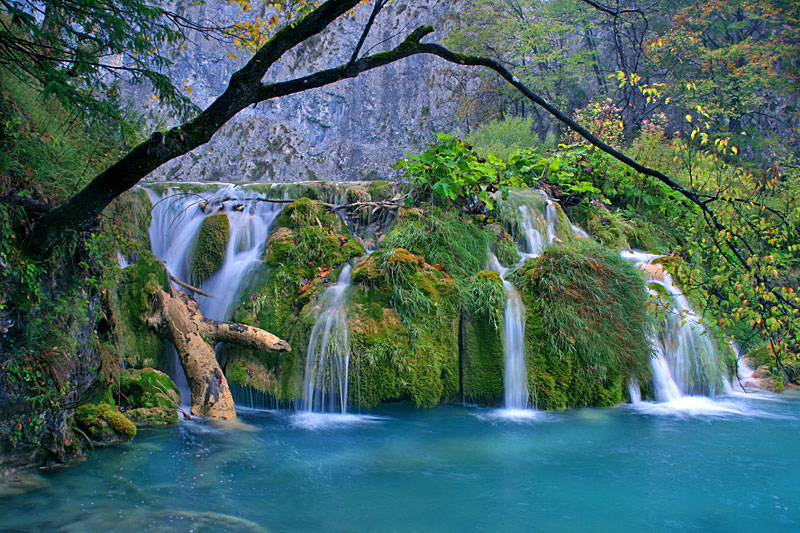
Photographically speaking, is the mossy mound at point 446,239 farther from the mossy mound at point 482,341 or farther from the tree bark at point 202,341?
the tree bark at point 202,341

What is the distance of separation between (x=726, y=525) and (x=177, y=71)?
75.1 feet

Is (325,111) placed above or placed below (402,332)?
above

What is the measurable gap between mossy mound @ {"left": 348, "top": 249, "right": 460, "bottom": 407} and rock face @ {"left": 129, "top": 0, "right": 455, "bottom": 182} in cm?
1455

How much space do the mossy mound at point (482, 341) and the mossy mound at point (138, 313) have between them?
4069 millimetres

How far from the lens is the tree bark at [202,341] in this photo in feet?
20.3

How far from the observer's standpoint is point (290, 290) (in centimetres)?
753

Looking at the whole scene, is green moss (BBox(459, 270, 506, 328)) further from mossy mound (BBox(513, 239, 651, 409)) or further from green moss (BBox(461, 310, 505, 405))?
mossy mound (BBox(513, 239, 651, 409))

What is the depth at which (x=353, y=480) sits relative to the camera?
176 inches

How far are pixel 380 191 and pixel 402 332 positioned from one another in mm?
4246

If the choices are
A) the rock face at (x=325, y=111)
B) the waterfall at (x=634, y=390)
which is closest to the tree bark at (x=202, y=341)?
the waterfall at (x=634, y=390)

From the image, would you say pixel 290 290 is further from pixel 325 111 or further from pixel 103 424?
pixel 325 111

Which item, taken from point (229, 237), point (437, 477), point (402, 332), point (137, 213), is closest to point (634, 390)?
point (402, 332)

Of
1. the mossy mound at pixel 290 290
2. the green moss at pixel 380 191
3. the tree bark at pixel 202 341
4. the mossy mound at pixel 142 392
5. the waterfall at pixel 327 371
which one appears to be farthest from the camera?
the green moss at pixel 380 191

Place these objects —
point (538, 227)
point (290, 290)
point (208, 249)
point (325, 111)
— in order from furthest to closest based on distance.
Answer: point (325, 111), point (538, 227), point (208, 249), point (290, 290)
